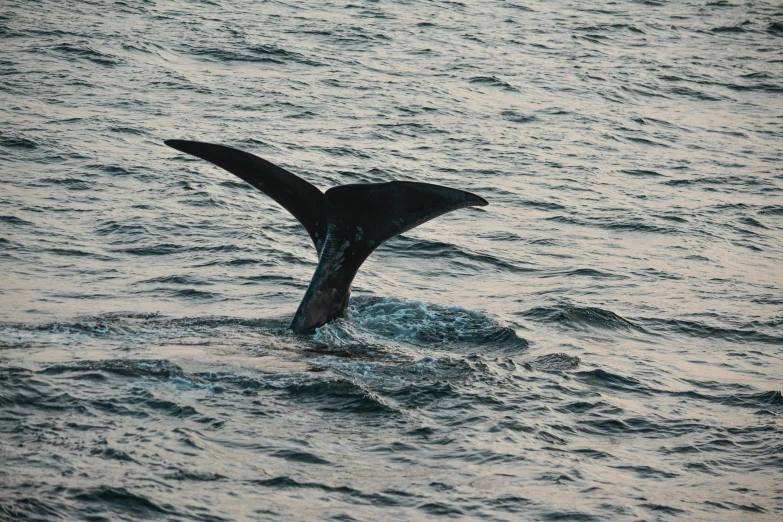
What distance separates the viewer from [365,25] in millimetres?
26797

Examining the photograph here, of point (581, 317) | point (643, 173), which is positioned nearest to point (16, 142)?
point (581, 317)

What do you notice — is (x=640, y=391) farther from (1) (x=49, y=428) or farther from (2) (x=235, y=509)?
(1) (x=49, y=428)

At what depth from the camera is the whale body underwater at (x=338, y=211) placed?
820 centimetres

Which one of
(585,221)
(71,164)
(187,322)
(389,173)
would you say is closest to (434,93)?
(389,173)

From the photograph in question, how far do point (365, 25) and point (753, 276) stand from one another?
1587 cm

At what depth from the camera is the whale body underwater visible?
8.20 meters

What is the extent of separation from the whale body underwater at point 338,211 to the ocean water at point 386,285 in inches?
14.7

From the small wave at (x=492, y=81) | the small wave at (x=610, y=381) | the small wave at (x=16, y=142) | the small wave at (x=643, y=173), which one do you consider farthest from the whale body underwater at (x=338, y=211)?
the small wave at (x=492, y=81)

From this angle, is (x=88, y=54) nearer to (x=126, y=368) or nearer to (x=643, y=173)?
(x=643, y=173)

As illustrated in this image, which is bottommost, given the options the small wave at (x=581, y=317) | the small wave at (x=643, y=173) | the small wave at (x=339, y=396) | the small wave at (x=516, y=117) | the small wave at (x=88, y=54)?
the small wave at (x=581, y=317)

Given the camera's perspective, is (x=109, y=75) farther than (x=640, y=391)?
Yes

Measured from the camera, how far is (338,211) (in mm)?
8703

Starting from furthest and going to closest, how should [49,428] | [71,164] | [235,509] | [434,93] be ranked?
[434,93] < [71,164] < [49,428] < [235,509]

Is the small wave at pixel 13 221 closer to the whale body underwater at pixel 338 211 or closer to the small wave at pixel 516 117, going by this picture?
the whale body underwater at pixel 338 211
